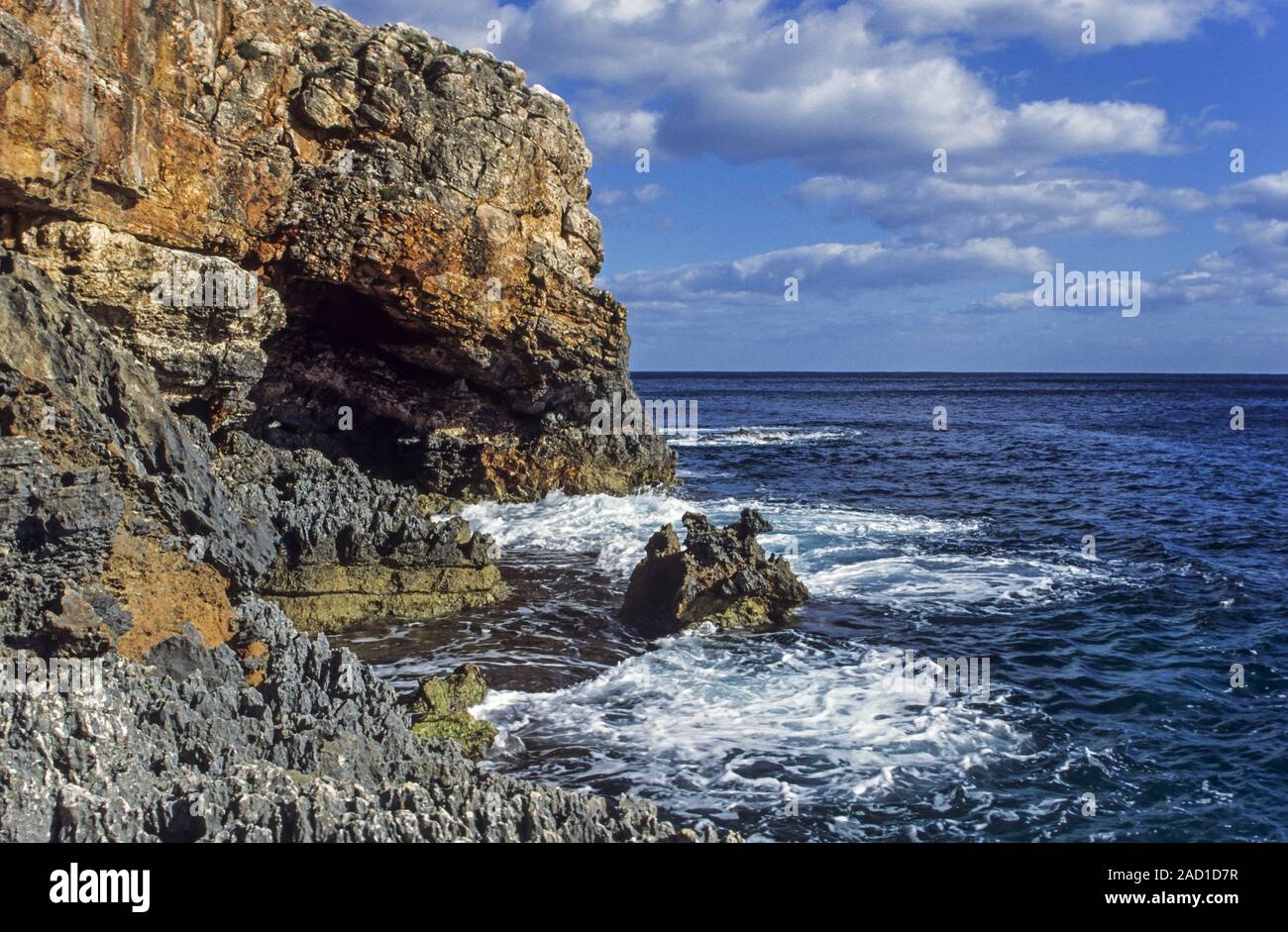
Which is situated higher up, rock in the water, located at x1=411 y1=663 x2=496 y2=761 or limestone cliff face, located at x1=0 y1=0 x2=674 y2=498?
limestone cliff face, located at x1=0 y1=0 x2=674 y2=498

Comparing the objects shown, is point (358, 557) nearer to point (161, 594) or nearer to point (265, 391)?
point (161, 594)

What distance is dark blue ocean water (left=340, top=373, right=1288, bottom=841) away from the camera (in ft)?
36.5

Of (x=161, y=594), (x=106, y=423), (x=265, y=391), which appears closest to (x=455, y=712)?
(x=161, y=594)

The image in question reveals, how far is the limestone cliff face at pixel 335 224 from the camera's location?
14.9 meters

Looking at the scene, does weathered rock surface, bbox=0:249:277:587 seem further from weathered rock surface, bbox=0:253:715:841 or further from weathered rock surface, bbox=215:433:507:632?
weathered rock surface, bbox=215:433:507:632

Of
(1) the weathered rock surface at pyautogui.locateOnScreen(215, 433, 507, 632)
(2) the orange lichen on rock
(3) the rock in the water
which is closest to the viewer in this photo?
(2) the orange lichen on rock

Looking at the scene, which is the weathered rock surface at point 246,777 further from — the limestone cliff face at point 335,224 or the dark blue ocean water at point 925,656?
the limestone cliff face at point 335,224

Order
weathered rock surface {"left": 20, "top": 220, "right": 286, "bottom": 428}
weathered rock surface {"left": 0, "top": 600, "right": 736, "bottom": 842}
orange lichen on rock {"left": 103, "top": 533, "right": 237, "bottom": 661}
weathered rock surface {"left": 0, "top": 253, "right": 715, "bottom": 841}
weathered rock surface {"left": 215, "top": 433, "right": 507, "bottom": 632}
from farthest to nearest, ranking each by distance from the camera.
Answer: weathered rock surface {"left": 215, "top": 433, "right": 507, "bottom": 632} < weathered rock surface {"left": 20, "top": 220, "right": 286, "bottom": 428} < orange lichen on rock {"left": 103, "top": 533, "right": 237, "bottom": 661} < weathered rock surface {"left": 0, "top": 253, "right": 715, "bottom": 841} < weathered rock surface {"left": 0, "top": 600, "right": 736, "bottom": 842}

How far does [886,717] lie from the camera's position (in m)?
13.5

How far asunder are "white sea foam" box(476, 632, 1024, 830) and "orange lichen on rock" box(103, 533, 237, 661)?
3933mm

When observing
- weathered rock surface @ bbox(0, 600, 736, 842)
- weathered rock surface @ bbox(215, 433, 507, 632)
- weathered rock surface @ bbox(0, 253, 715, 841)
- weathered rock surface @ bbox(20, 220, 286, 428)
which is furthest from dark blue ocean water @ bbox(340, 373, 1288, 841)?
weathered rock surface @ bbox(20, 220, 286, 428)

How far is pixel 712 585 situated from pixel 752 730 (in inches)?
203
